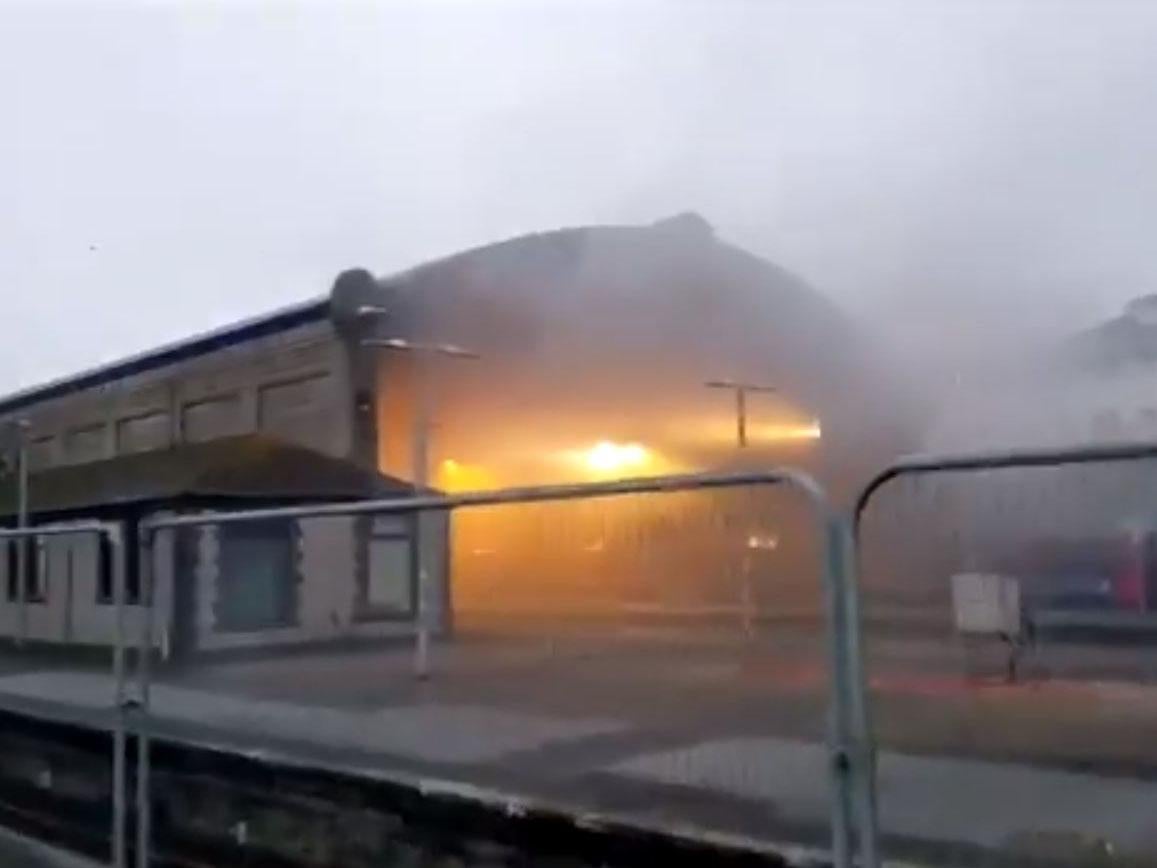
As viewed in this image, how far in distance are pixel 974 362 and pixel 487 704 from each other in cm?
437

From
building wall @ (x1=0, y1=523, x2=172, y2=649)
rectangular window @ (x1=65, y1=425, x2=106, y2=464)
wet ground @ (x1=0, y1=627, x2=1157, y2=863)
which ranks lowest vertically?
wet ground @ (x1=0, y1=627, x2=1157, y2=863)

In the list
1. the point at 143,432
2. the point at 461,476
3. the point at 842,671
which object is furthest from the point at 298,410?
the point at 842,671

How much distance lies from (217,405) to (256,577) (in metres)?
11.6

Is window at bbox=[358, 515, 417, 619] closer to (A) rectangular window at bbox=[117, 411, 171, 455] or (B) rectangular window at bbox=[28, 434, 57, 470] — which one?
(A) rectangular window at bbox=[117, 411, 171, 455]

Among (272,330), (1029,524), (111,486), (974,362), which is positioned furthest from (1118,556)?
(272,330)

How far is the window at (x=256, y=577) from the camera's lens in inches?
116

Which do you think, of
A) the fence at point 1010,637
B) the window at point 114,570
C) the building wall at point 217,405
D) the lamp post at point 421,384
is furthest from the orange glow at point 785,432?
the fence at point 1010,637

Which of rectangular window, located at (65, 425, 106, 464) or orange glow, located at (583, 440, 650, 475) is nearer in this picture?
orange glow, located at (583, 440, 650, 475)

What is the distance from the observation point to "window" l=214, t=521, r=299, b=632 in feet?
9.71

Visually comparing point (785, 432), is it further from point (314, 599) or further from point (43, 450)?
point (43, 450)

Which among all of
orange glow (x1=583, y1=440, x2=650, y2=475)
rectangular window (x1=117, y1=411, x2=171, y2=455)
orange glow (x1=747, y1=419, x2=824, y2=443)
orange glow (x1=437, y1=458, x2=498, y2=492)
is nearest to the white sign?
orange glow (x1=747, y1=419, x2=824, y2=443)

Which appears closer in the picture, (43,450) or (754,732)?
(754,732)

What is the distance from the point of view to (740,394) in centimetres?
1048

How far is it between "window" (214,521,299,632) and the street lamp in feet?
20.9
